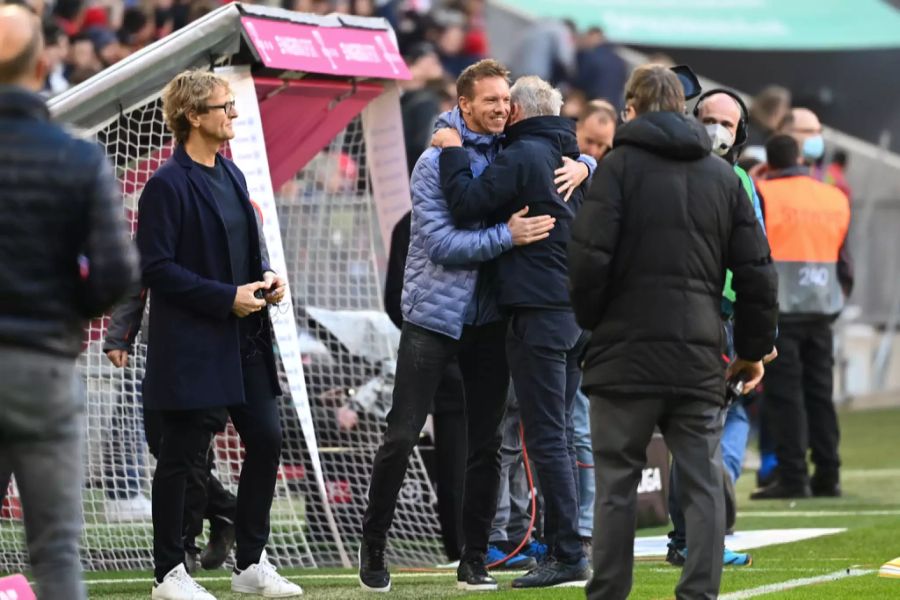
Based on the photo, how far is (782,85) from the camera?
22.1 metres

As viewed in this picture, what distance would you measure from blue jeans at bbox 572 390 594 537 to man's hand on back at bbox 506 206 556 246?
60.0 inches

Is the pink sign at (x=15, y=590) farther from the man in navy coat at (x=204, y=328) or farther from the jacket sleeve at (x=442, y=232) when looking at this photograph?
the jacket sleeve at (x=442, y=232)

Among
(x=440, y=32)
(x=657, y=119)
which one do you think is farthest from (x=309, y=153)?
(x=440, y=32)

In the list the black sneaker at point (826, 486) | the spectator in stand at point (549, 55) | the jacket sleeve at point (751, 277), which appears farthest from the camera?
the spectator in stand at point (549, 55)

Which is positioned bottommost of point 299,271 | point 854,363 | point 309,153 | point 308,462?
point 854,363

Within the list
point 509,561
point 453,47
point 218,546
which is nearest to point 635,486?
point 509,561

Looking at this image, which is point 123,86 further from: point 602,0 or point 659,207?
point 602,0

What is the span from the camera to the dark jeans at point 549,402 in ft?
24.3

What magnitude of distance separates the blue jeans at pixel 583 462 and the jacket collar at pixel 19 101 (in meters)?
4.39

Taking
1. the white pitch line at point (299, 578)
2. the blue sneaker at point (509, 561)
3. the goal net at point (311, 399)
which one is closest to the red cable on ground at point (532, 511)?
the blue sneaker at point (509, 561)

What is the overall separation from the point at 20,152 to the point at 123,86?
383 centimetres

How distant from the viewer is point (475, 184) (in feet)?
24.1

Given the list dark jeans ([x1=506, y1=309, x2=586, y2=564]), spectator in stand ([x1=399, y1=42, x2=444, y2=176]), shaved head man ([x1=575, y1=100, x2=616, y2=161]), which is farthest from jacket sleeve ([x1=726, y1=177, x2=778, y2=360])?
spectator in stand ([x1=399, y1=42, x2=444, y2=176])

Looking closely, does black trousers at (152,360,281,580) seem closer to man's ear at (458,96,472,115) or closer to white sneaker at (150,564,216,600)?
white sneaker at (150,564,216,600)
